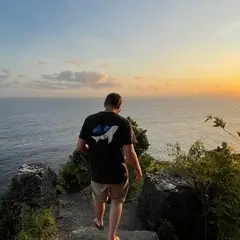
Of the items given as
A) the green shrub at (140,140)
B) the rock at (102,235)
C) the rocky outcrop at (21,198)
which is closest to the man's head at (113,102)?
the rock at (102,235)

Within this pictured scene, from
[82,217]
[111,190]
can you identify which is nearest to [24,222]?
[82,217]

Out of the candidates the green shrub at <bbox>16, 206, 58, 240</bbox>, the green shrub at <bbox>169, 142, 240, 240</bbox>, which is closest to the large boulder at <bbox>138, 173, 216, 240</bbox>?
the green shrub at <bbox>169, 142, 240, 240</bbox>

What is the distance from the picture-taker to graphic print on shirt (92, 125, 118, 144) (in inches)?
201

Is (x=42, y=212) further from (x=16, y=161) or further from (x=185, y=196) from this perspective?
(x=16, y=161)

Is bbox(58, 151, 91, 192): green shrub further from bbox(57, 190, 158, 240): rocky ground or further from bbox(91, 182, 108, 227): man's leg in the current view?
bbox(91, 182, 108, 227): man's leg

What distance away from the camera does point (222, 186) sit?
21.5 ft

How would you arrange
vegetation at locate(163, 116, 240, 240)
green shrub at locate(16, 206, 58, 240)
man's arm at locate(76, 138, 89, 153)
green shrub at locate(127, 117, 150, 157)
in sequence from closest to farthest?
man's arm at locate(76, 138, 89, 153)
vegetation at locate(163, 116, 240, 240)
green shrub at locate(16, 206, 58, 240)
green shrub at locate(127, 117, 150, 157)

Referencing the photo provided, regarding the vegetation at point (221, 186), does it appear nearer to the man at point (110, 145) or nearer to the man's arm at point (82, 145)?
the man at point (110, 145)

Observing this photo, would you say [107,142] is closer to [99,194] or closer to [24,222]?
[99,194]

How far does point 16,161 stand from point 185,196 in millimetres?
28891

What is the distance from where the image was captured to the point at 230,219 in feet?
20.3

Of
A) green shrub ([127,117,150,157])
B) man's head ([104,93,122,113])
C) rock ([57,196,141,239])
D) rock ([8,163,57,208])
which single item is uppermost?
man's head ([104,93,122,113])

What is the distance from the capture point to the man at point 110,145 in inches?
202

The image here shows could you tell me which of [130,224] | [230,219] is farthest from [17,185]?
[230,219]
